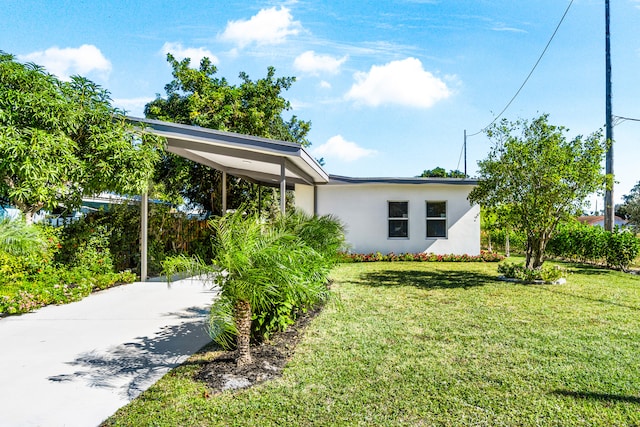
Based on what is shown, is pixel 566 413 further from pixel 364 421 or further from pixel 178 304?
pixel 178 304

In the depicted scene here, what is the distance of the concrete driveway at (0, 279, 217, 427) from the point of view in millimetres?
3059

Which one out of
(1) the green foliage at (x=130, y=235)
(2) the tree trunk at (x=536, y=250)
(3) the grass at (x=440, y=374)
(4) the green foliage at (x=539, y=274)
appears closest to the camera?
(3) the grass at (x=440, y=374)

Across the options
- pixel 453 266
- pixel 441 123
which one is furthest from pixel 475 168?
pixel 441 123

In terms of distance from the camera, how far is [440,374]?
12.1 feet

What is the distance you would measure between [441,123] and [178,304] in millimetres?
20915

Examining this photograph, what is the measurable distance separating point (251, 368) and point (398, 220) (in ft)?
38.1

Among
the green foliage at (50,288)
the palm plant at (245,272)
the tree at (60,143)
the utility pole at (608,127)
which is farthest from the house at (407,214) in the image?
the palm plant at (245,272)

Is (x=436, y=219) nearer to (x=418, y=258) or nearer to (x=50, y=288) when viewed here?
(x=418, y=258)

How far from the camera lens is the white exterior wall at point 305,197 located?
1458 cm

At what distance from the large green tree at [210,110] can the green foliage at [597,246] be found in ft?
37.4

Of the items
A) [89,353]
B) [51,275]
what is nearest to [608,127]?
[89,353]

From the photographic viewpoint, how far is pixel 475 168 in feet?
33.1

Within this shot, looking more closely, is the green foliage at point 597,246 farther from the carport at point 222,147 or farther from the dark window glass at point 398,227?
the carport at point 222,147

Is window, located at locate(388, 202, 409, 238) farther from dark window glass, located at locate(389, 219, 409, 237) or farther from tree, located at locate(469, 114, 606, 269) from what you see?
tree, located at locate(469, 114, 606, 269)
